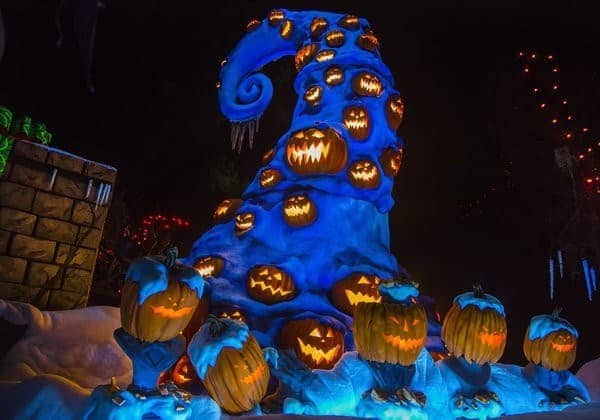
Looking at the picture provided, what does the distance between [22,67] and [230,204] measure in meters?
5.67

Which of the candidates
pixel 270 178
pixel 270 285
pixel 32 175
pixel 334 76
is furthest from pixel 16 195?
pixel 334 76

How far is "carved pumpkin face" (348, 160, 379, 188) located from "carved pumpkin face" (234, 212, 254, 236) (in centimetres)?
167

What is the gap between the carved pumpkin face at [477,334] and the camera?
141 inches

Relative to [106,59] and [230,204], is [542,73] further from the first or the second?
[106,59]

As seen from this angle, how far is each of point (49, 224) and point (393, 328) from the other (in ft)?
15.5

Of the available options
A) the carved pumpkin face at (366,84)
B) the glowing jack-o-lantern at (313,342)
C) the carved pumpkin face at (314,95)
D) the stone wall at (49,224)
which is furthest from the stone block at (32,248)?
the carved pumpkin face at (366,84)

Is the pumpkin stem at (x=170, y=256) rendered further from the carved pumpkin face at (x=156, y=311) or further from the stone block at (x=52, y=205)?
the stone block at (x=52, y=205)

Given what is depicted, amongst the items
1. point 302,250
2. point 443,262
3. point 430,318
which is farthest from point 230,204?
point 443,262

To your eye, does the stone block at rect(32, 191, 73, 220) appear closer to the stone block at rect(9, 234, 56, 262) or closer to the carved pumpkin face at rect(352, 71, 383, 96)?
the stone block at rect(9, 234, 56, 262)

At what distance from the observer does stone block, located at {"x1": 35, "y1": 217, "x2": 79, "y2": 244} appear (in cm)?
588

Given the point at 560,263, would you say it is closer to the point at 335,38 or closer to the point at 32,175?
the point at 335,38

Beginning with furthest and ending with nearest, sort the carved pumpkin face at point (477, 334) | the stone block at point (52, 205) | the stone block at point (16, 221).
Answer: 1. the stone block at point (52, 205)
2. the stone block at point (16, 221)
3. the carved pumpkin face at point (477, 334)

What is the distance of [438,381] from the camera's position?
369 centimetres

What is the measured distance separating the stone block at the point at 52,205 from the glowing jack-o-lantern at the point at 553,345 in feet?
18.5
